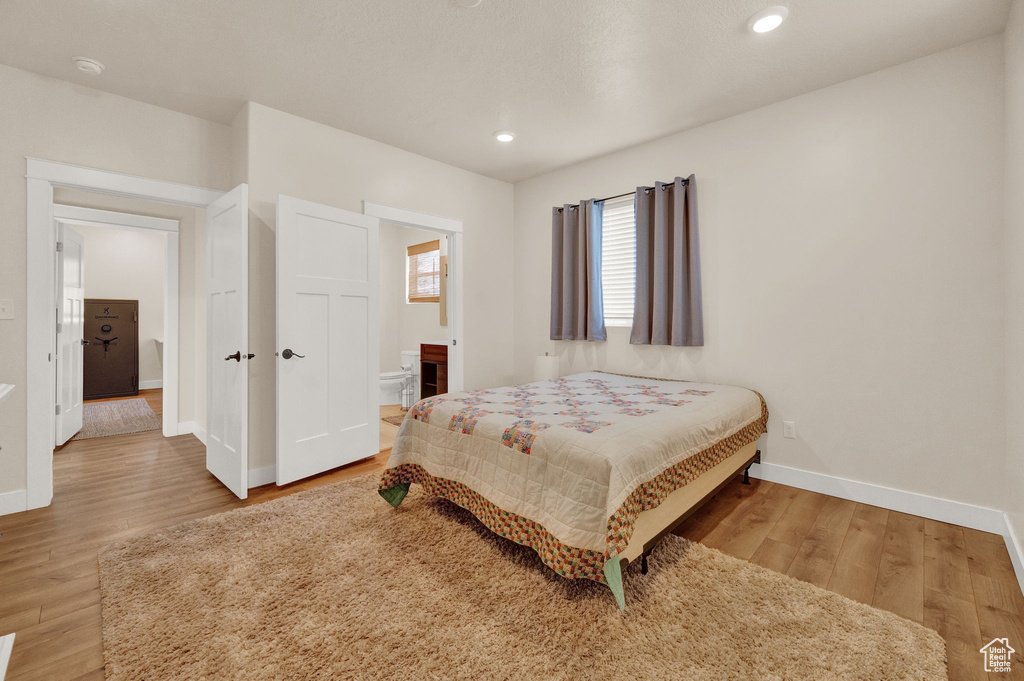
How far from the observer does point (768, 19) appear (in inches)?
84.8

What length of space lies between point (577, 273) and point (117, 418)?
213 inches

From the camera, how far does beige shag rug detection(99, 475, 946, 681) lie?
1.39 m

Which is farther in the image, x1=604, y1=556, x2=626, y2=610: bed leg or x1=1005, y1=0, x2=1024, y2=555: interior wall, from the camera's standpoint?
x1=1005, y1=0, x2=1024, y2=555: interior wall

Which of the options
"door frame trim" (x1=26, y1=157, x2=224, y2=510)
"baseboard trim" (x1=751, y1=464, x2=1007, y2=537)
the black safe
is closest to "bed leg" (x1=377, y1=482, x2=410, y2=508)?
"door frame trim" (x1=26, y1=157, x2=224, y2=510)

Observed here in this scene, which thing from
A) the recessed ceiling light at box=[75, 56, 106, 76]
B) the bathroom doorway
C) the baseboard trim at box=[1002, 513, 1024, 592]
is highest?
the recessed ceiling light at box=[75, 56, 106, 76]

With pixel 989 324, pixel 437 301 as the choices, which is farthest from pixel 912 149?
pixel 437 301

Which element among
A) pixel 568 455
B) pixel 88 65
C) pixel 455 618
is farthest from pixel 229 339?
pixel 568 455

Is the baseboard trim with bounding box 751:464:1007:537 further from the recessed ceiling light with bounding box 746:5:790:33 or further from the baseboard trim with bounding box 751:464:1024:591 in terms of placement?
the recessed ceiling light with bounding box 746:5:790:33

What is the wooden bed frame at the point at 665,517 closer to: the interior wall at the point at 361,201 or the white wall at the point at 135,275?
the interior wall at the point at 361,201

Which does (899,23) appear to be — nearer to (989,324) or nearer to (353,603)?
(989,324)

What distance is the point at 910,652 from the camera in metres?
1.45

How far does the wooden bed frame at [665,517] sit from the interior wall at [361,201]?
2521mm

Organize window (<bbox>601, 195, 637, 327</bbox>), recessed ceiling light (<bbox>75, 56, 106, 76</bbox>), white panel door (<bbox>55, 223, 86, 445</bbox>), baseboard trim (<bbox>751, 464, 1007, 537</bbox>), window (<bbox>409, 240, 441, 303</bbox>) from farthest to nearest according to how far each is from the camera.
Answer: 1. window (<bbox>409, 240, 441, 303</bbox>)
2. window (<bbox>601, 195, 637, 327</bbox>)
3. white panel door (<bbox>55, 223, 86, 445</bbox>)
4. recessed ceiling light (<bbox>75, 56, 106, 76</bbox>)
5. baseboard trim (<bbox>751, 464, 1007, 537</bbox>)

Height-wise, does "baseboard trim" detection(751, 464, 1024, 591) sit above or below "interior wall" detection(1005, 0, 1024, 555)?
below
